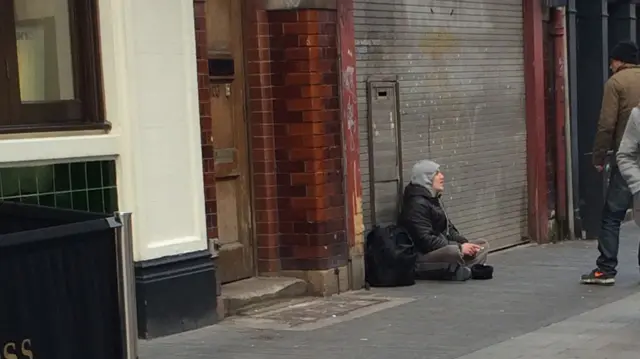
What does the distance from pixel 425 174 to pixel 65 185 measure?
3.90 meters

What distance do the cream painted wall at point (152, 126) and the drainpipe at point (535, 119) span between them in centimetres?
567

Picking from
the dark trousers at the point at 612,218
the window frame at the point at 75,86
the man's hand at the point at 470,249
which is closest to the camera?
the window frame at the point at 75,86

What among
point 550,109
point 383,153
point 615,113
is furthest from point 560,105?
point 383,153

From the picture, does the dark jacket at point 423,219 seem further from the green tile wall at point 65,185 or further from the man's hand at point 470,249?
the green tile wall at point 65,185

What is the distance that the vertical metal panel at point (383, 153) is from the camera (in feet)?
34.3

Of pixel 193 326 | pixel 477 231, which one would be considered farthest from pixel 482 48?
pixel 193 326

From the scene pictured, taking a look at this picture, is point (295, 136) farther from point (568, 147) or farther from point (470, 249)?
point (568, 147)

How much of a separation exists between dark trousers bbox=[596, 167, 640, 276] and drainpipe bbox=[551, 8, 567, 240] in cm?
330

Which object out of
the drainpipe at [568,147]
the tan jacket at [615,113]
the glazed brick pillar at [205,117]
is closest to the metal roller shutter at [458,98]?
the drainpipe at [568,147]

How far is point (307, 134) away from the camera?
9469 millimetres

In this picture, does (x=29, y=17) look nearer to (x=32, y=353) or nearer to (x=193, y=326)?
(x=193, y=326)

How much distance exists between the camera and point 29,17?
764 cm

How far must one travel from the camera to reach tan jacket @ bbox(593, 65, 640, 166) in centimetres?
Answer: 1017

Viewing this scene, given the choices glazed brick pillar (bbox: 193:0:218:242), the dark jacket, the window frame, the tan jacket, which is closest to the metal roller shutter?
the dark jacket
